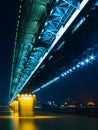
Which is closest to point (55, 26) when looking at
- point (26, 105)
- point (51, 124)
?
point (51, 124)

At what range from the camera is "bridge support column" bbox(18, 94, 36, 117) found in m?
64.5

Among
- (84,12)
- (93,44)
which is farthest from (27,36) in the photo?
(84,12)

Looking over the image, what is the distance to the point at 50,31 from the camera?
3156 centimetres

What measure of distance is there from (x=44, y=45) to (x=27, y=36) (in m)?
3.02

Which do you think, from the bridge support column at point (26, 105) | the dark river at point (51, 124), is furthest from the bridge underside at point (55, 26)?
the bridge support column at point (26, 105)

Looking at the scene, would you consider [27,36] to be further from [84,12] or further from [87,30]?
[84,12]

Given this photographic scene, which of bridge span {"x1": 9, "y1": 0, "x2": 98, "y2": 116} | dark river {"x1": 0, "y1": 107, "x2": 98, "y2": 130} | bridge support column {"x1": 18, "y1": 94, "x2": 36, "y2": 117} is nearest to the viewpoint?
bridge span {"x1": 9, "y1": 0, "x2": 98, "y2": 116}

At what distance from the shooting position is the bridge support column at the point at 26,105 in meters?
64.5

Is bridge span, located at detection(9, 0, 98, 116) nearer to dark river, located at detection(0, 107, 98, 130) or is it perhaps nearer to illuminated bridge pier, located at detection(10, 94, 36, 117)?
dark river, located at detection(0, 107, 98, 130)

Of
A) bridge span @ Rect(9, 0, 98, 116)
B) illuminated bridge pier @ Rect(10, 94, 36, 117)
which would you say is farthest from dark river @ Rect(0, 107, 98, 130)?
illuminated bridge pier @ Rect(10, 94, 36, 117)

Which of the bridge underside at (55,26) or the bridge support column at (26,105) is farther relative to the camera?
the bridge support column at (26,105)

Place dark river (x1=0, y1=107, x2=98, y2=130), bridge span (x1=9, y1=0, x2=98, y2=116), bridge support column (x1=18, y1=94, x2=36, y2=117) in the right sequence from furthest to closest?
bridge support column (x1=18, y1=94, x2=36, y2=117)
dark river (x1=0, y1=107, x2=98, y2=130)
bridge span (x1=9, y1=0, x2=98, y2=116)

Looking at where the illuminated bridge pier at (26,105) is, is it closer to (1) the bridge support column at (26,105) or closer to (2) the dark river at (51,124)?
(1) the bridge support column at (26,105)

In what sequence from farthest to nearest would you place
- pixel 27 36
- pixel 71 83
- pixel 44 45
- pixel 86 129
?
pixel 71 83 < pixel 44 45 < pixel 27 36 < pixel 86 129
